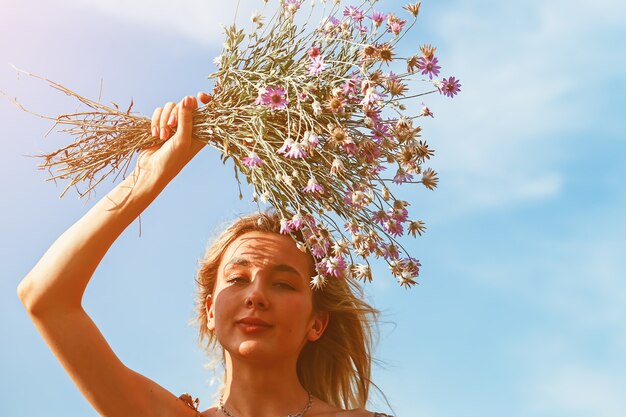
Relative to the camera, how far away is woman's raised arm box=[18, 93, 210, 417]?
395 cm

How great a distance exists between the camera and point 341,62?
11.8 feet

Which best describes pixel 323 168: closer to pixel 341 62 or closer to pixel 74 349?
pixel 341 62

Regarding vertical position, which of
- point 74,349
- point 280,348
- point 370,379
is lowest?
point 74,349

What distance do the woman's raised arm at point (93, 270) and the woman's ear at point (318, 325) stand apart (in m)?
0.91

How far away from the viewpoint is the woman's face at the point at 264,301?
4188mm

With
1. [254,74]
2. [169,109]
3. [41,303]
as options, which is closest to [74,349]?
[41,303]

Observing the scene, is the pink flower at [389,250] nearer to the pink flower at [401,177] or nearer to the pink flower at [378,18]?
the pink flower at [401,177]

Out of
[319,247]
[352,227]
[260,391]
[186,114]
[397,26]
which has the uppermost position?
[397,26]

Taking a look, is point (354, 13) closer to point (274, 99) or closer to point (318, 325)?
point (274, 99)

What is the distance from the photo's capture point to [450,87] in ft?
11.5

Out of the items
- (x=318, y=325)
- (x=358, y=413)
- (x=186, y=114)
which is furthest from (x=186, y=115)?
(x=358, y=413)

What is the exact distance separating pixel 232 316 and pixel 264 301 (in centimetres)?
16

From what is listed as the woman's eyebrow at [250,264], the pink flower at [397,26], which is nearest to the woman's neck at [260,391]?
the woman's eyebrow at [250,264]

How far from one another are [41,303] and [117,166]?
0.66 meters
